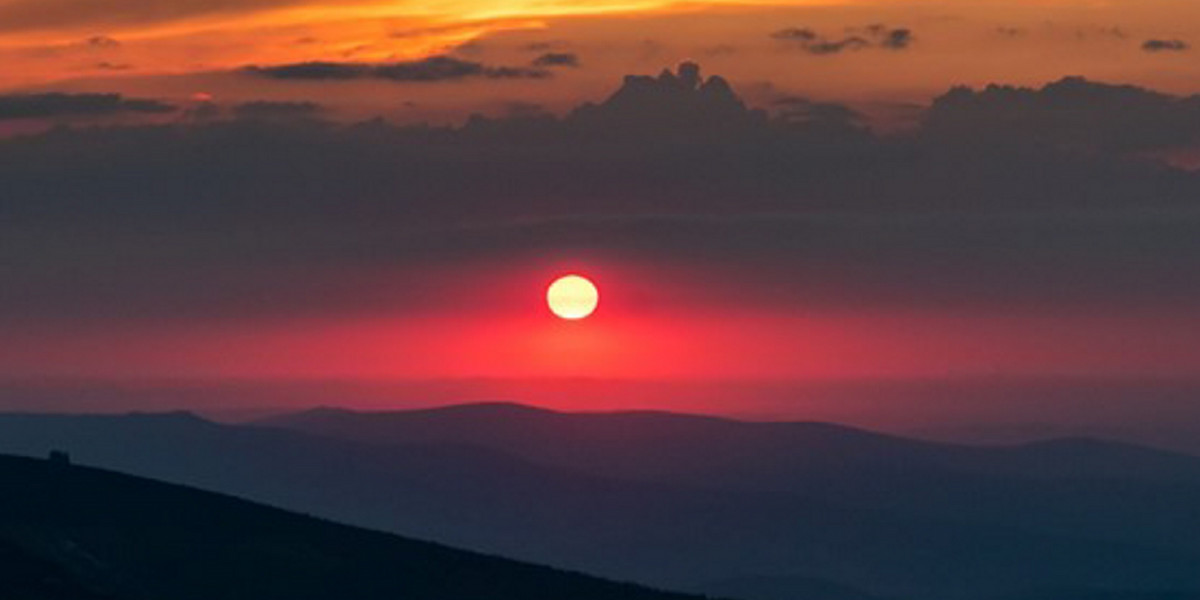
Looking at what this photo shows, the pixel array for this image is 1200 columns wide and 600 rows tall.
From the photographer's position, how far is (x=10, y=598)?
99.7 meters

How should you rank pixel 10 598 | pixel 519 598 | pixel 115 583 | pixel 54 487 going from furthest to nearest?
pixel 54 487 < pixel 519 598 < pixel 115 583 < pixel 10 598

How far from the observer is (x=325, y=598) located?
383 ft

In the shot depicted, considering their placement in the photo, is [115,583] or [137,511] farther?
[137,511]

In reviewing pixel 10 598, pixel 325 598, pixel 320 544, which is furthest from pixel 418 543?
pixel 10 598

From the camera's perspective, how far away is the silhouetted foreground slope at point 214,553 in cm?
11500

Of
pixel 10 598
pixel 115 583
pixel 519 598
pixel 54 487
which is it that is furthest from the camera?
pixel 54 487

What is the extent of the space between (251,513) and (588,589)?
54.5 ft

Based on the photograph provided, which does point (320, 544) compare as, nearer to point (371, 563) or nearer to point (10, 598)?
point (371, 563)

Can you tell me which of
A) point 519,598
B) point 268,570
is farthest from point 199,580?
point 519,598

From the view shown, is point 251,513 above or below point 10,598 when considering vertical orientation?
above

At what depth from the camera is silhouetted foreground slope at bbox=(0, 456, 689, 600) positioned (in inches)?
4528

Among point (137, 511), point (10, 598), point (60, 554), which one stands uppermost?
point (137, 511)

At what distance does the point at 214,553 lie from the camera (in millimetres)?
121062

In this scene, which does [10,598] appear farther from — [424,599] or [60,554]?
[424,599]
